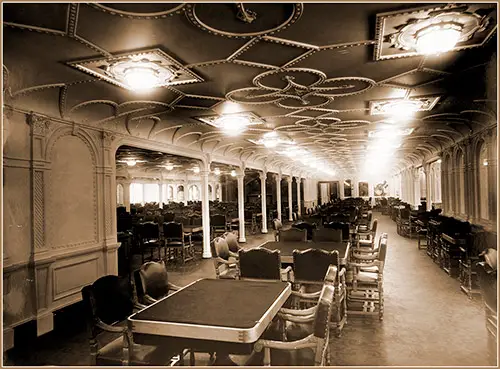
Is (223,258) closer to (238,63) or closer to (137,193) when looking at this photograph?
(238,63)

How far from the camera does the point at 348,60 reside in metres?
3.33

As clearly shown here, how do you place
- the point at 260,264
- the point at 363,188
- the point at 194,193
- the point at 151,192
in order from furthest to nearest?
the point at 363,188 < the point at 194,193 < the point at 151,192 < the point at 260,264

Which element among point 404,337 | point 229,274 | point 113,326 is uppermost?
point 113,326

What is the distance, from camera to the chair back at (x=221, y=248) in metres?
4.64

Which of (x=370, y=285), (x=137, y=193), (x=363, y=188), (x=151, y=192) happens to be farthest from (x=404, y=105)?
(x=363, y=188)

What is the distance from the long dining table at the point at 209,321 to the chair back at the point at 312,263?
3.27ft

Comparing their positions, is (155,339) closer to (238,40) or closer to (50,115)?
(238,40)

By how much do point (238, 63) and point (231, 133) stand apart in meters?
4.00

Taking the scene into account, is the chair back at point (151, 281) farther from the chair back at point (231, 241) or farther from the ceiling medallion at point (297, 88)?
the ceiling medallion at point (297, 88)

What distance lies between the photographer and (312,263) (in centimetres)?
371

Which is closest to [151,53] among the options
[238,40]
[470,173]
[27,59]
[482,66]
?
[238,40]

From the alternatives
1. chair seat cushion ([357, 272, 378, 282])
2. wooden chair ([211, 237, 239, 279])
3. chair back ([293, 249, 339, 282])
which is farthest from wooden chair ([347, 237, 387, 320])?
wooden chair ([211, 237, 239, 279])

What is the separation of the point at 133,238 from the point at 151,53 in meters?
6.79

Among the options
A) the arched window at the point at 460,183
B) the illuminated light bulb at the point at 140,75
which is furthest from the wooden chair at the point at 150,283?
the arched window at the point at 460,183
